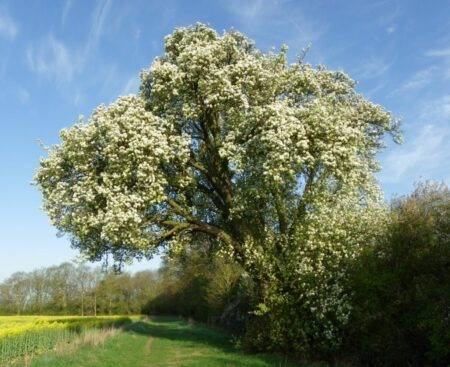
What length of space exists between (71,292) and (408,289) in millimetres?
121912

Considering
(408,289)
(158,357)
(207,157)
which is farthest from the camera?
(207,157)

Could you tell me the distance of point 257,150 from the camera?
1033 inches

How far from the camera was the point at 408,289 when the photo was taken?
20.5 metres

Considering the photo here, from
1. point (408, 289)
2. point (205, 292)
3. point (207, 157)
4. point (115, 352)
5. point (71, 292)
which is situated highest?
point (71, 292)

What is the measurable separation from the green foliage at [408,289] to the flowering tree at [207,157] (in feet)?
15.9

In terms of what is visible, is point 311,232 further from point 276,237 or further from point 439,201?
point 439,201

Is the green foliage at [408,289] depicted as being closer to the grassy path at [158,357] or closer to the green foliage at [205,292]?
the grassy path at [158,357]

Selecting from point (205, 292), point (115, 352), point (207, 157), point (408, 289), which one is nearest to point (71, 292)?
point (205, 292)

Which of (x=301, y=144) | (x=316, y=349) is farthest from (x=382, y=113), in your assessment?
(x=316, y=349)

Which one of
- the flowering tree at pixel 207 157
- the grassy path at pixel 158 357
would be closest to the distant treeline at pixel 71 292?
the grassy path at pixel 158 357

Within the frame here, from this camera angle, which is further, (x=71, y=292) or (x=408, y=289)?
(x=71, y=292)

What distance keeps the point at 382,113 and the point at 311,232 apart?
12054 millimetres

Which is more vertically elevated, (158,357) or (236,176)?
(236,176)

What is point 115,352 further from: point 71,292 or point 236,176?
point 71,292
